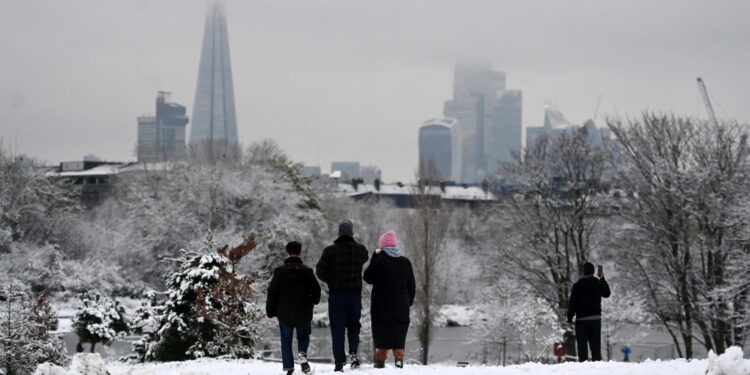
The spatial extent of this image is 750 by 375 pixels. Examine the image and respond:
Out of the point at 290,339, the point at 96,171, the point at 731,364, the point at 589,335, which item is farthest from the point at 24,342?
the point at 96,171

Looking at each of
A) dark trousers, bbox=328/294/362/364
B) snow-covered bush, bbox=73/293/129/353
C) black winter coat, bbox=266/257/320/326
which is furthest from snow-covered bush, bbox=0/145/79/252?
dark trousers, bbox=328/294/362/364

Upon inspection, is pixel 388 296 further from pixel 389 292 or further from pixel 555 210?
pixel 555 210

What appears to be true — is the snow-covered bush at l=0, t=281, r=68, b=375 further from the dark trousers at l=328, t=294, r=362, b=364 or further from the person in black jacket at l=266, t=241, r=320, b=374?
the dark trousers at l=328, t=294, r=362, b=364

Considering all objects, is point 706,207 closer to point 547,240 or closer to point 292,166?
point 547,240

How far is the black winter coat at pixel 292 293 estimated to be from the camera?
1209cm

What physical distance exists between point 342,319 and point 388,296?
73 cm

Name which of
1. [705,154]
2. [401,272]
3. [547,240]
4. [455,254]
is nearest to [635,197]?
[705,154]

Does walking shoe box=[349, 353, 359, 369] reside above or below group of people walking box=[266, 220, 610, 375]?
below

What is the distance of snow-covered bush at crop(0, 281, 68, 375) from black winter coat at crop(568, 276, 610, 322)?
1203cm

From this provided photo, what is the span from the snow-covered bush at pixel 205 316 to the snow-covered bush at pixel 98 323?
12447 mm

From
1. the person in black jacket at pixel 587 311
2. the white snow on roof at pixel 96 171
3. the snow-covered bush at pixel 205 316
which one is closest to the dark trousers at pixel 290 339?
the person in black jacket at pixel 587 311

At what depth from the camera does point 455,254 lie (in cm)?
7288

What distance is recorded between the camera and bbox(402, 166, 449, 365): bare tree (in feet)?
123

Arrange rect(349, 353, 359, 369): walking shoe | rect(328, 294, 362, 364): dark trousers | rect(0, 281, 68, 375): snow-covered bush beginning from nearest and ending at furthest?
1. rect(328, 294, 362, 364): dark trousers
2. rect(349, 353, 359, 369): walking shoe
3. rect(0, 281, 68, 375): snow-covered bush
